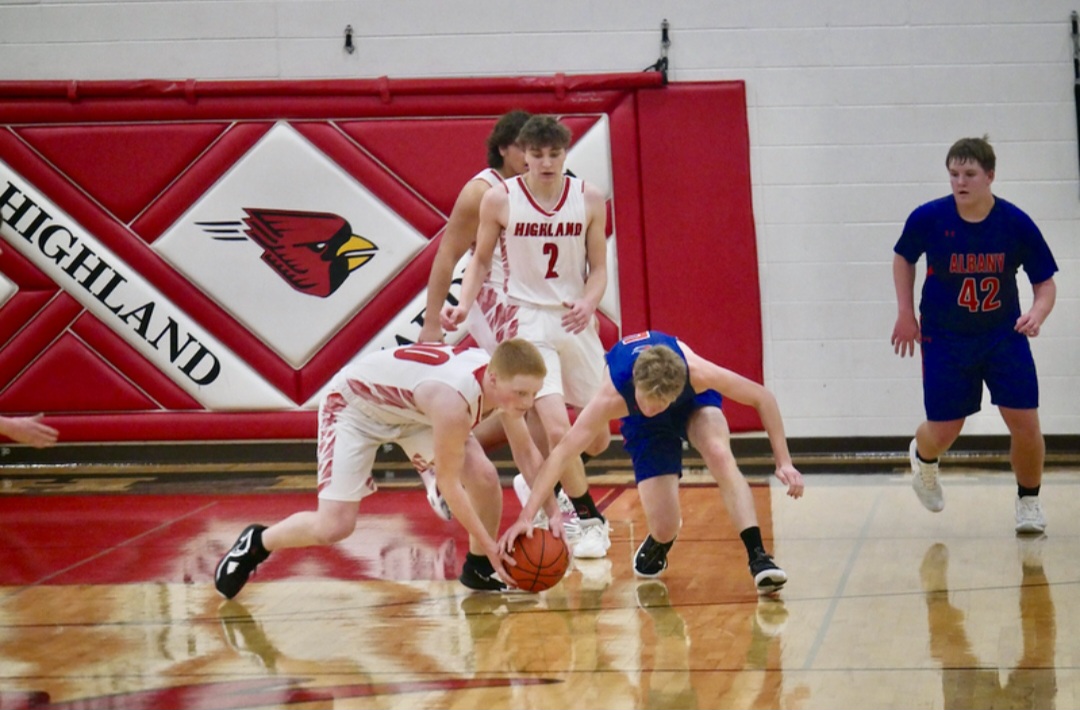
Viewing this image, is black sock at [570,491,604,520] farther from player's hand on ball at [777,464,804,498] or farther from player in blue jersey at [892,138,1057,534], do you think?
player in blue jersey at [892,138,1057,534]

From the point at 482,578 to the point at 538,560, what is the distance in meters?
0.45

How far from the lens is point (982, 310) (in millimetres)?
5477

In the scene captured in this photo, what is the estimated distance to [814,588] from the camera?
4.70m

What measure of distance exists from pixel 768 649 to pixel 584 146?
4.26m

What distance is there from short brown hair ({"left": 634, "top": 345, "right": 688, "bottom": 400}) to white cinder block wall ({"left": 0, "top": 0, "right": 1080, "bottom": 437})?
3499mm

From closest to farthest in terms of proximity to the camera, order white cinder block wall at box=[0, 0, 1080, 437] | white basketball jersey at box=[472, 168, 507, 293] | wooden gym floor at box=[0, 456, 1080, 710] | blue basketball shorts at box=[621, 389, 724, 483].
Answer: wooden gym floor at box=[0, 456, 1080, 710] → blue basketball shorts at box=[621, 389, 724, 483] → white basketball jersey at box=[472, 168, 507, 293] → white cinder block wall at box=[0, 0, 1080, 437]

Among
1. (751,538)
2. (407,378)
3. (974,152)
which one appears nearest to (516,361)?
(407,378)

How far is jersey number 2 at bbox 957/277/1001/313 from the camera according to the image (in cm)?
546

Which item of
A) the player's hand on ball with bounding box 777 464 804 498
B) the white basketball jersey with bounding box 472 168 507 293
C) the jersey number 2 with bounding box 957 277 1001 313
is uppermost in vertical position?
the white basketball jersey with bounding box 472 168 507 293

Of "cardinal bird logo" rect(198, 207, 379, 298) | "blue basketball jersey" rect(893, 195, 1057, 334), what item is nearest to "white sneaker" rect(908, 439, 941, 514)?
"blue basketball jersey" rect(893, 195, 1057, 334)

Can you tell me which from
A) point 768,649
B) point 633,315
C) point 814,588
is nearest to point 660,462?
point 814,588

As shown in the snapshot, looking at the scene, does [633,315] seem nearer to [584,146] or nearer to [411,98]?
[584,146]

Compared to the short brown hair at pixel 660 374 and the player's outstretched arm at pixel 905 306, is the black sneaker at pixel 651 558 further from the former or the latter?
the player's outstretched arm at pixel 905 306

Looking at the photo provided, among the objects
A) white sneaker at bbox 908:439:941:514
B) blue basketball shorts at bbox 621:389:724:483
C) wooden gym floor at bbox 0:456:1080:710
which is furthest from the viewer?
white sneaker at bbox 908:439:941:514
